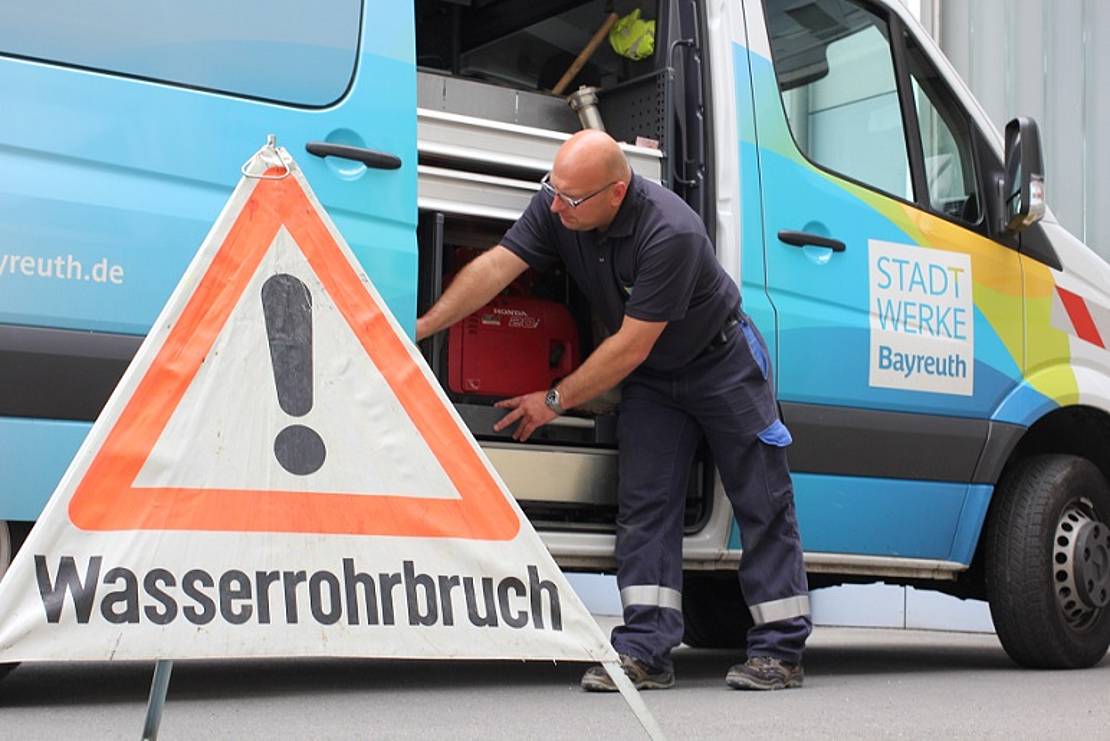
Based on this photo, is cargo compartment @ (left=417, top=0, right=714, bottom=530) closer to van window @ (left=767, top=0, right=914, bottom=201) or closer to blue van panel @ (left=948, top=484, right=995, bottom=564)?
van window @ (left=767, top=0, right=914, bottom=201)

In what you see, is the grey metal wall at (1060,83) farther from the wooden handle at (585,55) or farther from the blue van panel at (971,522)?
the wooden handle at (585,55)

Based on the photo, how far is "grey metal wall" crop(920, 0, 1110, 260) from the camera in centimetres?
877

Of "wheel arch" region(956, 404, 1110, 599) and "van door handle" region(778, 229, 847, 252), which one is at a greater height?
"van door handle" region(778, 229, 847, 252)

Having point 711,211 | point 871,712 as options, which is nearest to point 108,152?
point 711,211

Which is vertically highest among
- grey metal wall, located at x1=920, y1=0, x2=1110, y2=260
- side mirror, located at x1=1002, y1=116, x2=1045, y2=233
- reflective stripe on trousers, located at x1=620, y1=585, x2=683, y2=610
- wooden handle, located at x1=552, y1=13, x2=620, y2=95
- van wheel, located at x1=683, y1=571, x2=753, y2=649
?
grey metal wall, located at x1=920, y1=0, x2=1110, y2=260

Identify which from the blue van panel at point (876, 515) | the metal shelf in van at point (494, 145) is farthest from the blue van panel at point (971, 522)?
the metal shelf in van at point (494, 145)

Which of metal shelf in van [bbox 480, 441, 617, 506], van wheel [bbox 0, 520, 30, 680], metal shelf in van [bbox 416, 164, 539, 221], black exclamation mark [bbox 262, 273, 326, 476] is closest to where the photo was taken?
black exclamation mark [bbox 262, 273, 326, 476]

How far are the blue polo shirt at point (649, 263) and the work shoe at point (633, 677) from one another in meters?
0.77

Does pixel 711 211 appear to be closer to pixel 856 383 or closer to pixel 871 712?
pixel 856 383

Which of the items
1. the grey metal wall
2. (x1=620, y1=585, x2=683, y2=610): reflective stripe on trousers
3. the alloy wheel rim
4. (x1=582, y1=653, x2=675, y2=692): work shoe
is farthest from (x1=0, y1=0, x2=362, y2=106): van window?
the grey metal wall

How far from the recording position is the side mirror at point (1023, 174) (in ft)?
16.1

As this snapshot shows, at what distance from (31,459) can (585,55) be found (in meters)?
2.29

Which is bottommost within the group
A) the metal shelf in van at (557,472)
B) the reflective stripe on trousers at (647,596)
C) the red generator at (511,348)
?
the reflective stripe on trousers at (647,596)

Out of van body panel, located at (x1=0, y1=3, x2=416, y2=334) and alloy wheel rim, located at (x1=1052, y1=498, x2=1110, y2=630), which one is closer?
van body panel, located at (x1=0, y1=3, x2=416, y2=334)
